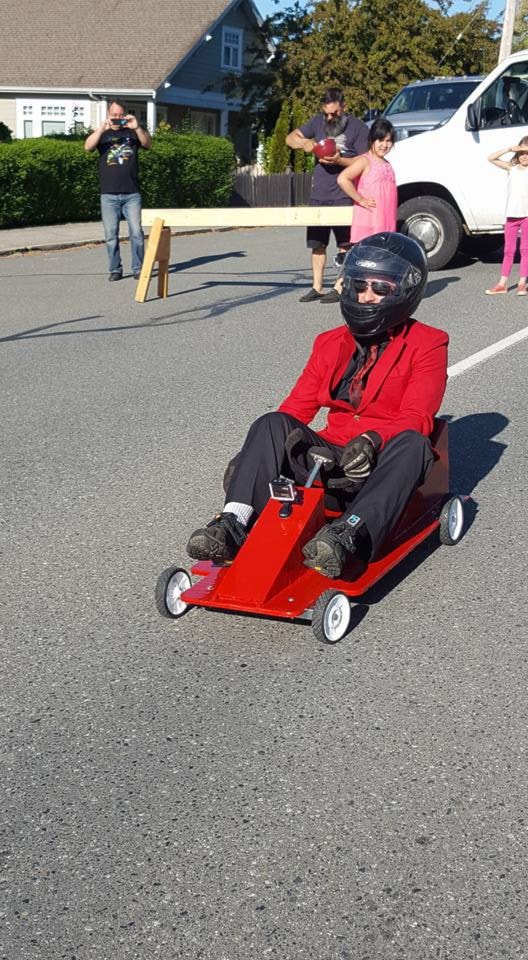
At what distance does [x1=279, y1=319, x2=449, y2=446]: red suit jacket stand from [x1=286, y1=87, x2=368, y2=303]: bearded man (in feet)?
22.7

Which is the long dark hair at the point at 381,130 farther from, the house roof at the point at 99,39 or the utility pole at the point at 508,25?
the house roof at the point at 99,39

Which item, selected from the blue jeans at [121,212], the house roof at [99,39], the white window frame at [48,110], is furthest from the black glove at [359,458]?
→ the white window frame at [48,110]

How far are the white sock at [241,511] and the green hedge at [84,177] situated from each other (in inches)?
692

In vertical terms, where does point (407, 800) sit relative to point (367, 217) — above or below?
below

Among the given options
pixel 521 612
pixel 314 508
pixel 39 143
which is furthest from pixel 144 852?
pixel 39 143

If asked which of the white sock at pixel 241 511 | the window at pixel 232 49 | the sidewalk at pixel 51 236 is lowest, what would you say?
the sidewalk at pixel 51 236

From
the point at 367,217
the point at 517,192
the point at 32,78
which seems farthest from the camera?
the point at 32,78

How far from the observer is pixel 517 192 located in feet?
42.7

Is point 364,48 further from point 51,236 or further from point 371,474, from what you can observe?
point 371,474

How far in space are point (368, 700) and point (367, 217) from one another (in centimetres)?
816

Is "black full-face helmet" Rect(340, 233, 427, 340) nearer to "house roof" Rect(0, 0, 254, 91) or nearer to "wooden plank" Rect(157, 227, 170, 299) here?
"wooden plank" Rect(157, 227, 170, 299)

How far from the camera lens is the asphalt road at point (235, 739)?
2947mm

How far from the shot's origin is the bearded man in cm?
1185

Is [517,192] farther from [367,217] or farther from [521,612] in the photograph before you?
[521,612]
